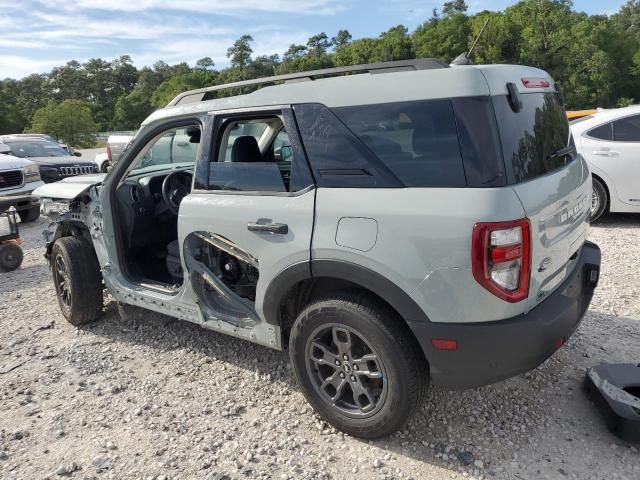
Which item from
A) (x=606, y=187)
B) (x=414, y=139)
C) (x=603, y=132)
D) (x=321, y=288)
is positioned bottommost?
(x=606, y=187)

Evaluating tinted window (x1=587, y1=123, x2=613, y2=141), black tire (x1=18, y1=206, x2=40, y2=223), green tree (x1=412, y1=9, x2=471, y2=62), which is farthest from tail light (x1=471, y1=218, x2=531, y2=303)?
green tree (x1=412, y1=9, x2=471, y2=62)

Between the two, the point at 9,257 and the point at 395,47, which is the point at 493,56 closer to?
the point at 395,47

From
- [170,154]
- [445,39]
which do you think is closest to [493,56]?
[445,39]

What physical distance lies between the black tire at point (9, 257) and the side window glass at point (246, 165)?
443 centimetres

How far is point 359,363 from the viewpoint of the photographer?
A: 8.61ft

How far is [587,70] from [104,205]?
48.3 m

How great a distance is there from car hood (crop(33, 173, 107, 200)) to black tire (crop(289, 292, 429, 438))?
2.41 m

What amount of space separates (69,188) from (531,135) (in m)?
3.71

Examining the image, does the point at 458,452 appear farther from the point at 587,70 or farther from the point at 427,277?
the point at 587,70

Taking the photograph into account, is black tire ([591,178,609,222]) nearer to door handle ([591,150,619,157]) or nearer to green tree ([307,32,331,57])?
door handle ([591,150,619,157])

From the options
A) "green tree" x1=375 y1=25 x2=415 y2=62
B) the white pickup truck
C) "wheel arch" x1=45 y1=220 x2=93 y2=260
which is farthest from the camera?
"green tree" x1=375 y1=25 x2=415 y2=62

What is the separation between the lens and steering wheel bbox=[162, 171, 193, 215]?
173 inches

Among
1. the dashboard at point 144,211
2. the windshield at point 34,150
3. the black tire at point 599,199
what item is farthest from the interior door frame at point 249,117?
the windshield at point 34,150

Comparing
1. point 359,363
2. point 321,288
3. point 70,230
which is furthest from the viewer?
point 70,230
